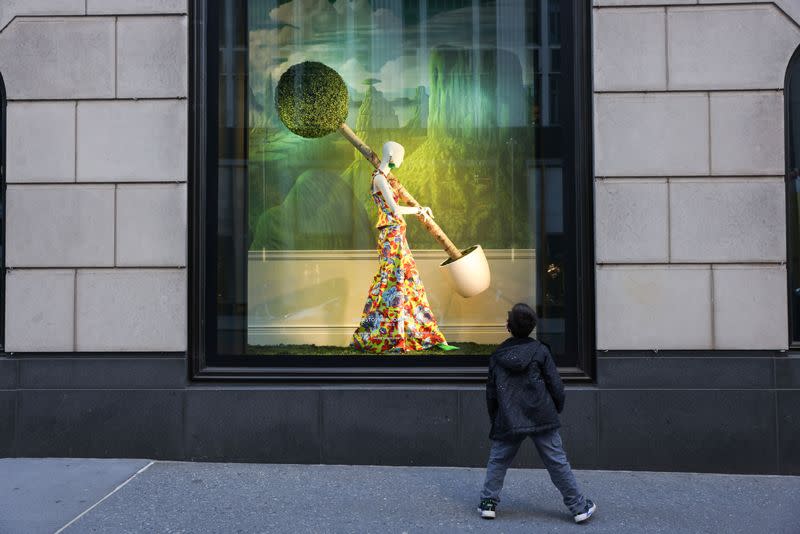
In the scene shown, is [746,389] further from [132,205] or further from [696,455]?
[132,205]

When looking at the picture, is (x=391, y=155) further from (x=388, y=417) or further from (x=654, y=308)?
(x=654, y=308)

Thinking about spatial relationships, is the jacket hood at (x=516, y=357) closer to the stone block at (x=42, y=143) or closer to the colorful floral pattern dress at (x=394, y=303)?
the colorful floral pattern dress at (x=394, y=303)

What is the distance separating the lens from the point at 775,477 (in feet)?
Answer: 19.3

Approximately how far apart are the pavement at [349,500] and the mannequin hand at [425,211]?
2.38m

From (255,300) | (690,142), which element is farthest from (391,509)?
(690,142)

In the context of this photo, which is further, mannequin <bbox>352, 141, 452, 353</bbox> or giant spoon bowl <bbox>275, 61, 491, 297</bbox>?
giant spoon bowl <bbox>275, 61, 491, 297</bbox>

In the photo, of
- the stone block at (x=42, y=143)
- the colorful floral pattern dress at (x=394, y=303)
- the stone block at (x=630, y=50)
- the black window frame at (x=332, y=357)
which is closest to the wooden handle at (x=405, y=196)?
the colorful floral pattern dress at (x=394, y=303)

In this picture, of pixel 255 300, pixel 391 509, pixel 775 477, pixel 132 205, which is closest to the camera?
pixel 391 509

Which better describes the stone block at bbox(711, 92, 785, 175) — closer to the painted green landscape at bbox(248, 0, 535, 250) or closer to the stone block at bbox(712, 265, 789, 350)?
the stone block at bbox(712, 265, 789, 350)

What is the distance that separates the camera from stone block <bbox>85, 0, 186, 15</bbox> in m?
6.30

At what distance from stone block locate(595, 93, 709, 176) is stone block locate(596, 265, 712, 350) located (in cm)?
85

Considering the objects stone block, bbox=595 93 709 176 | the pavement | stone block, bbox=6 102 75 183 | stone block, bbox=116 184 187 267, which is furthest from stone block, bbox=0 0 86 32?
stone block, bbox=595 93 709 176

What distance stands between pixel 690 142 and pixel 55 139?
5.47 m

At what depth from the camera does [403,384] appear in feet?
20.6
